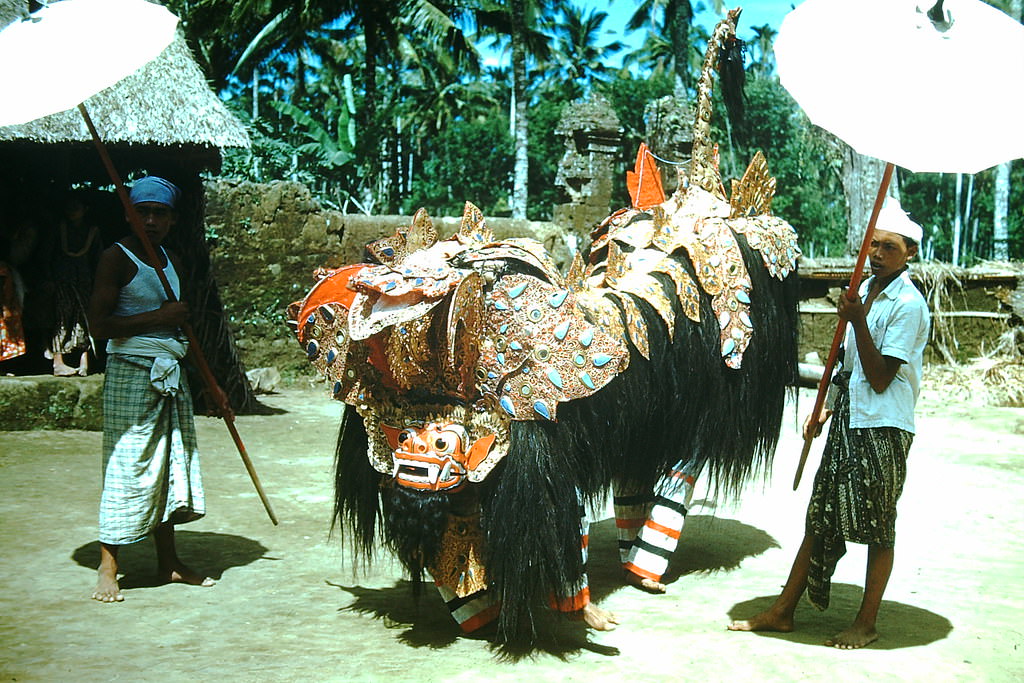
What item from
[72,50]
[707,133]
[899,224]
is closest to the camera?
[899,224]

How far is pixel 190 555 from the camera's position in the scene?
15.6ft

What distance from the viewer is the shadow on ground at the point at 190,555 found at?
446 centimetres

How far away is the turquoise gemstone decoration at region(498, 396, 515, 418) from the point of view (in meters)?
3.38

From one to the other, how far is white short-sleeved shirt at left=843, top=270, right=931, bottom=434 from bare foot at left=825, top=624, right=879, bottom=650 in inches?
30.2

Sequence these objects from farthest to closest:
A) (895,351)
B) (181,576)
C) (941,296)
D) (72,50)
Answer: (941,296)
(181,576)
(72,50)
(895,351)

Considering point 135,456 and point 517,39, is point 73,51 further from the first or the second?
point 517,39

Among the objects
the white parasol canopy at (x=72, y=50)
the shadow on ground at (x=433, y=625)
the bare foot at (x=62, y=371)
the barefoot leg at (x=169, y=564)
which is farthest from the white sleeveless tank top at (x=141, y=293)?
the bare foot at (x=62, y=371)

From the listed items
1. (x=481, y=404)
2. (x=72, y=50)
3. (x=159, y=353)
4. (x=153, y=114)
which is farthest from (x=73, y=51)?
(x=153, y=114)

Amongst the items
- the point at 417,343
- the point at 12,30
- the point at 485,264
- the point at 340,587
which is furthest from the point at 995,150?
the point at 12,30

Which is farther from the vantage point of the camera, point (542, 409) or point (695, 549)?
point (695, 549)

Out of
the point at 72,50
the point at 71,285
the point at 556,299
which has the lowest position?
the point at 71,285

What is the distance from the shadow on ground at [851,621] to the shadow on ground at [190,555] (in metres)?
2.31

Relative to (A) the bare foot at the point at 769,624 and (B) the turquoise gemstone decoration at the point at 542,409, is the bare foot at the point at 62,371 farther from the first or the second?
(A) the bare foot at the point at 769,624

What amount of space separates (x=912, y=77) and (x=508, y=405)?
1659 mm
